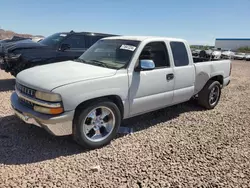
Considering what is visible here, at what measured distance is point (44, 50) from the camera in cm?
701

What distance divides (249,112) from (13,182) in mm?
5661

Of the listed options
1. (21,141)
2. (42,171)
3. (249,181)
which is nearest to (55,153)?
(42,171)

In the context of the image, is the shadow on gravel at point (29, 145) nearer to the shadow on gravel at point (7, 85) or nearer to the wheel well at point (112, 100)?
the wheel well at point (112, 100)

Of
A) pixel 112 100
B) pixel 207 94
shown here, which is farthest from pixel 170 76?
pixel 207 94

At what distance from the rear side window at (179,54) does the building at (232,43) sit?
69.6 metres

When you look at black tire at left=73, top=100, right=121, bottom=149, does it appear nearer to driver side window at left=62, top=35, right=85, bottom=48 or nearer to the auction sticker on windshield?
the auction sticker on windshield

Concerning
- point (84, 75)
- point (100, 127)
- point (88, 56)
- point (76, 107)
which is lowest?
point (100, 127)

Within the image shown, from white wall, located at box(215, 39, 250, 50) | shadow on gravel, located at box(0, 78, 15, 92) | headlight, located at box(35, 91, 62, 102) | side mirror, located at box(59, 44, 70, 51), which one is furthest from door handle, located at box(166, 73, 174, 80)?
white wall, located at box(215, 39, 250, 50)

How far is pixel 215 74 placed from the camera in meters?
5.70

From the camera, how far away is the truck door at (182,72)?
460cm

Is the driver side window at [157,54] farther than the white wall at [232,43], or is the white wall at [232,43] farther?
the white wall at [232,43]

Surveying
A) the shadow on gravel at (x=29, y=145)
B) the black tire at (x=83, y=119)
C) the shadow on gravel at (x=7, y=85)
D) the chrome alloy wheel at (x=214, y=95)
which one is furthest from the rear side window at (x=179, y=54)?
the shadow on gravel at (x=7, y=85)

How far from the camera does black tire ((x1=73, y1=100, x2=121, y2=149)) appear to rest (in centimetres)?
328

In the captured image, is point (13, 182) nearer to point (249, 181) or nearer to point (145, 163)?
point (145, 163)
